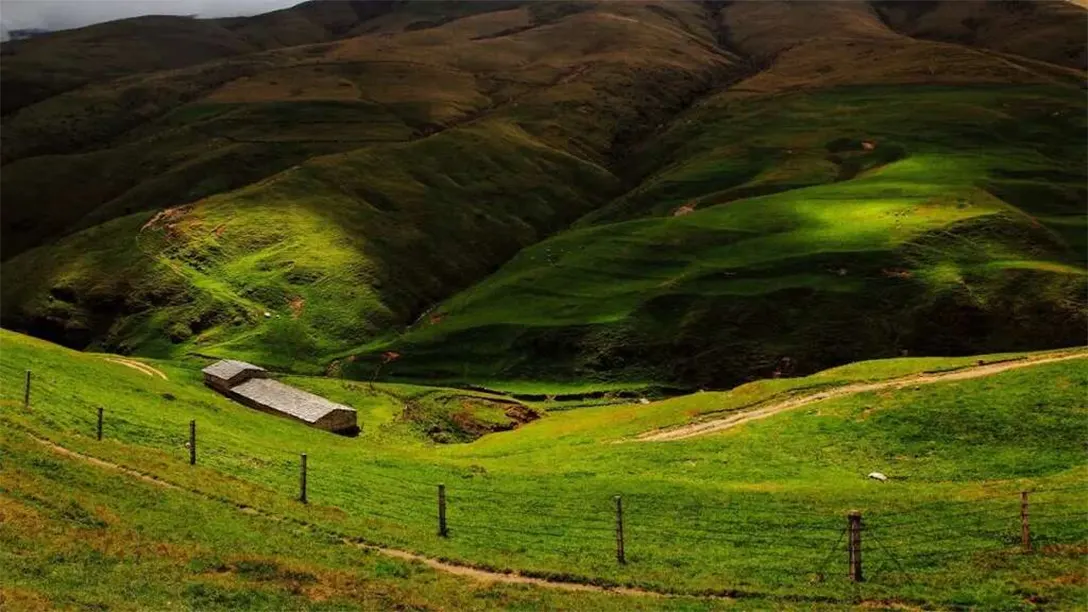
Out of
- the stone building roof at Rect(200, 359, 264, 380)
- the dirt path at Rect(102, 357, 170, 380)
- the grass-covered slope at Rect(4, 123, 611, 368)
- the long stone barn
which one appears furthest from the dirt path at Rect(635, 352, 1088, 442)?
the grass-covered slope at Rect(4, 123, 611, 368)

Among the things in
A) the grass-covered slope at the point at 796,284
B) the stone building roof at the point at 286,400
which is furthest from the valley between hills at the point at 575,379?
the stone building roof at the point at 286,400

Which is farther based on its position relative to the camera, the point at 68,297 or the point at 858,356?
the point at 68,297

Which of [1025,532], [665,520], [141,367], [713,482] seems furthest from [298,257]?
[1025,532]

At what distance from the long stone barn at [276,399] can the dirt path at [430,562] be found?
1476 inches

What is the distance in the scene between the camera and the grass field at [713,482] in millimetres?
31250

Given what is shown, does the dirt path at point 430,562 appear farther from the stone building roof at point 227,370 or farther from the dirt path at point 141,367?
the stone building roof at point 227,370

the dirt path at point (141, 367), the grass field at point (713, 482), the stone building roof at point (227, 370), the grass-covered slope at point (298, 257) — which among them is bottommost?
the grass-covered slope at point (298, 257)

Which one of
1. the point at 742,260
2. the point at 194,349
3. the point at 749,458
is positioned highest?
the point at 749,458

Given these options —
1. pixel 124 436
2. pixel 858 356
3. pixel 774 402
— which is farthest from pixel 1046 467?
pixel 858 356

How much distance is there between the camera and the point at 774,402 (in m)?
64.8

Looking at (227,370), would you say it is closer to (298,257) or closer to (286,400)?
(286,400)

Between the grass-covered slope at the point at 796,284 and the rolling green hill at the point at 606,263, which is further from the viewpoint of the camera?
the rolling green hill at the point at 606,263

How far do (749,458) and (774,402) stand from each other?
50.8ft

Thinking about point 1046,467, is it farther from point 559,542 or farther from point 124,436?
point 124,436
